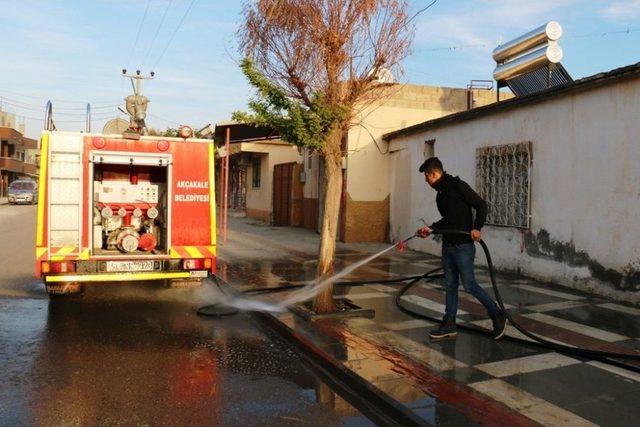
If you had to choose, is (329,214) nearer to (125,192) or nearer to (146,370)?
(146,370)

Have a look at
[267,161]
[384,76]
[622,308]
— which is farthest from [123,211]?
[267,161]

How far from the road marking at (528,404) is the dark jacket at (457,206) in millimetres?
1700

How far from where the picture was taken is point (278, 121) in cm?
702

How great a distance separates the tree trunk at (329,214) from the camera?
7121 millimetres

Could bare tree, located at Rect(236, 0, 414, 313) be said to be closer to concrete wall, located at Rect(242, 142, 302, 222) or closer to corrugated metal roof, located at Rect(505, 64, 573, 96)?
corrugated metal roof, located at Rect(505, 64, 573, 96)

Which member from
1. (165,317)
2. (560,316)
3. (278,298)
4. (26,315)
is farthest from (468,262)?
(26,315)

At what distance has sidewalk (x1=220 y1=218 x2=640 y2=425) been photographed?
413 centimetres

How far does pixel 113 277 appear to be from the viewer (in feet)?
24.2

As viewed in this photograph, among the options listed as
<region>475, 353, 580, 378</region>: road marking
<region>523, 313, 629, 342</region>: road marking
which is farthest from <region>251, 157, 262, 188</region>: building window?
<region>475, 353, 580, 378</region>: road marking

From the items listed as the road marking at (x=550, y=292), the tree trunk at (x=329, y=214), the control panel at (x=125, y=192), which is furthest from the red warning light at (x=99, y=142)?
the road marking at (x=550, y=292)

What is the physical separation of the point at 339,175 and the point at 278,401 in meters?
3.51

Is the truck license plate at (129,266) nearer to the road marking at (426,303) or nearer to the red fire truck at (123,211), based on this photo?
the red fire truck at (123,211)

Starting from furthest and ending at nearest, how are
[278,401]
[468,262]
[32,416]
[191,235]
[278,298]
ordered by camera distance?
[278,298] < [191,235] < [468,262] < [278,401] < [32,416]

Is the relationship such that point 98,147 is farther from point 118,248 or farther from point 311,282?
point 311,282
